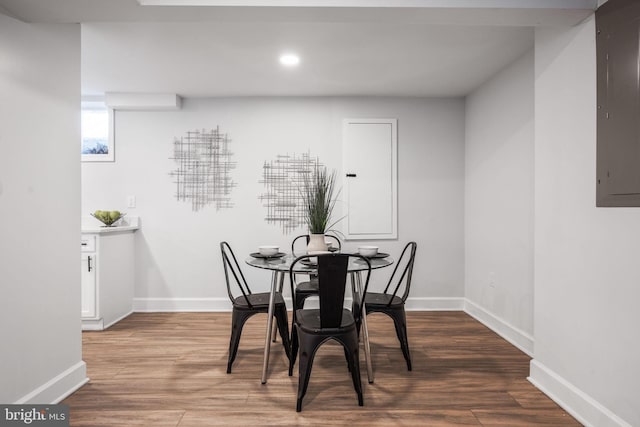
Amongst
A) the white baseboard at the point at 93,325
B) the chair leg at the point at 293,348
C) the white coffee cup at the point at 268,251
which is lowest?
the white baseboard at the point at 93,325

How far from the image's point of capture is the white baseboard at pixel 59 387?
196 centimetres

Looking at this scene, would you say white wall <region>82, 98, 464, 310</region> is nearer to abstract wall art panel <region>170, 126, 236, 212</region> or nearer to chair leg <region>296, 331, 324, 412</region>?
abstract wall art panel <region>170, 126, 236, 212</region>

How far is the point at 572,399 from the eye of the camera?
2.02 m

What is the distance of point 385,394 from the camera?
2229 millimetres

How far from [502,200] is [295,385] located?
2319 millimetres

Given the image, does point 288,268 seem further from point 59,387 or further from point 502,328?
point 502,328

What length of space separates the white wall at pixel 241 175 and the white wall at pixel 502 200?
319 mm

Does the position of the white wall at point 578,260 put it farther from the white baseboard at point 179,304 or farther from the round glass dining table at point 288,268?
the white baseboard at point 179,304

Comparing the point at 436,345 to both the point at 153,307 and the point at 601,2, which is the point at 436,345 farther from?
the point at 153,307

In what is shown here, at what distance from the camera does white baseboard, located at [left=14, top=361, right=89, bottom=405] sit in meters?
1.96

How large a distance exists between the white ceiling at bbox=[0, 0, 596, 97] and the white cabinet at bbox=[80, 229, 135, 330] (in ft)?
4.91

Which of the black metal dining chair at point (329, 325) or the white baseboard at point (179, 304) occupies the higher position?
the black metal dining chair at point (329, 325)

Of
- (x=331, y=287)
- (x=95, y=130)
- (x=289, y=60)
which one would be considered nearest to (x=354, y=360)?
(x=331, y=287)

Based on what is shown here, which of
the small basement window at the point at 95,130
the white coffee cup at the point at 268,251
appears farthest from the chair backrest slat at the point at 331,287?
the small basement window at the point at 95,130
